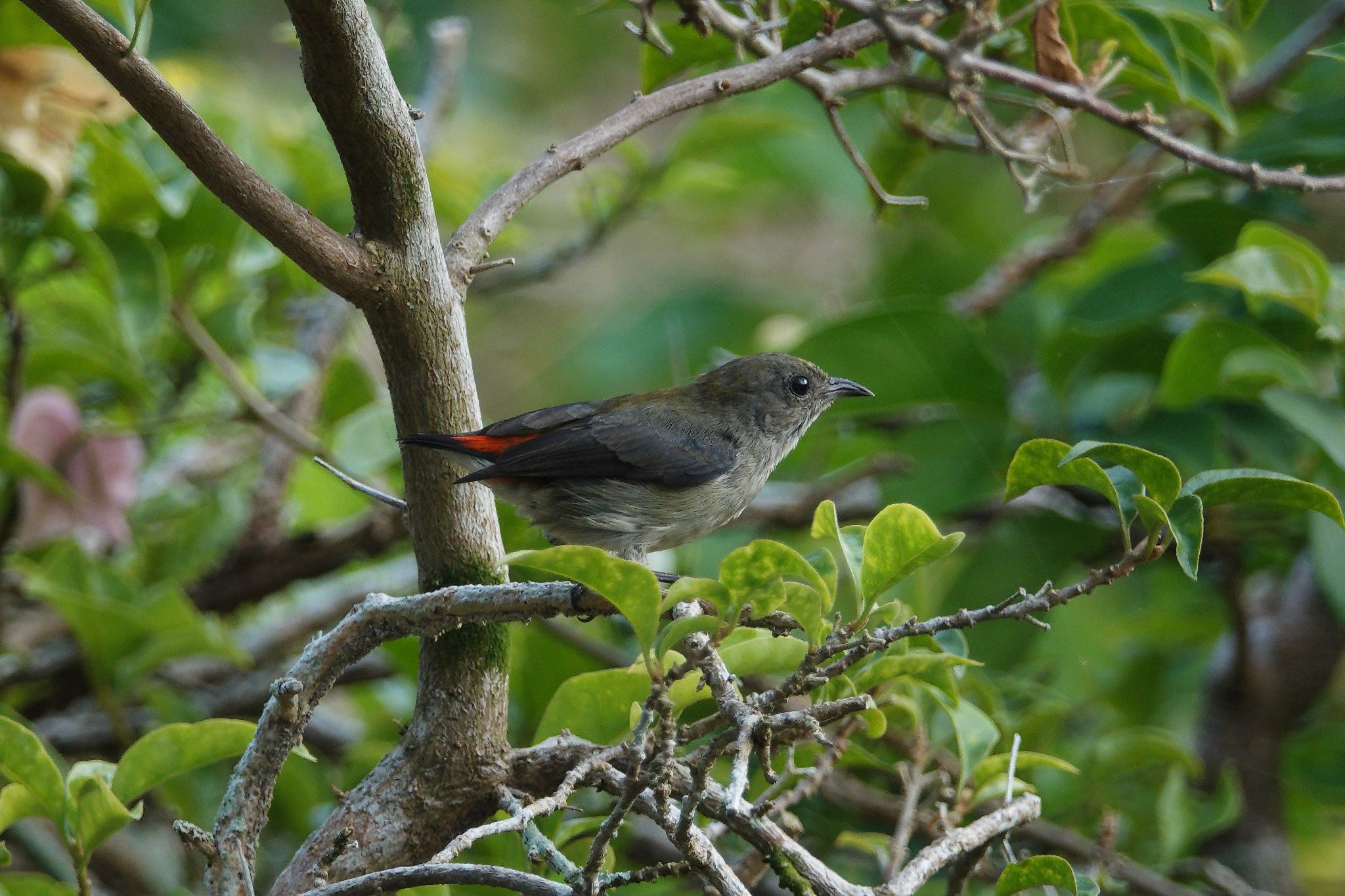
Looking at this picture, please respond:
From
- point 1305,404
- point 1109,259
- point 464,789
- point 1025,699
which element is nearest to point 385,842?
point 464,789

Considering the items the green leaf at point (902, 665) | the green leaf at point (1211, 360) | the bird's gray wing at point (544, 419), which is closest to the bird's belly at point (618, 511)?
the bird's gray wing at point (544, 419)

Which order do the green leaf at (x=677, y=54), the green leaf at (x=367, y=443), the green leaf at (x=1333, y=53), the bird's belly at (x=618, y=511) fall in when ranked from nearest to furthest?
the green leaf at (x=1333, y=53) < the green leaf at (x=677, y=54) < the bird's belly at (x=618, y=511) < the green leaf at (x=367, y=443)

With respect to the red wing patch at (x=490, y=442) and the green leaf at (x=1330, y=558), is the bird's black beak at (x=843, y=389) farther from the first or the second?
the green leaf at (x=1330, y=558)

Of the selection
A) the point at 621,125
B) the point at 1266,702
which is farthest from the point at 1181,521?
the point at 1266,702

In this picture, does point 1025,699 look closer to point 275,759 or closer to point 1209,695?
point 1209,695

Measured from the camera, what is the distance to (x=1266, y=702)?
162 inches

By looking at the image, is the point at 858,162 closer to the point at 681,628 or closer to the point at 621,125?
the point at 621,125

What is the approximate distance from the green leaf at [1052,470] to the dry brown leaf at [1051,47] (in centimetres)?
119

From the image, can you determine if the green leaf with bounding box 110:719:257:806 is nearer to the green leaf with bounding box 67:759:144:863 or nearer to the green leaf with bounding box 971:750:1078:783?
the green leaf with bounding box 67:759:144:863

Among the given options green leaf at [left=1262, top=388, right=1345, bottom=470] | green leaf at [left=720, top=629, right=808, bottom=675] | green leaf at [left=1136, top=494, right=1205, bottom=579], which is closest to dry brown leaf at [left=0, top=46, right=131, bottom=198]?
green leaf at [left=720, top=629, right=808, bottom=675]

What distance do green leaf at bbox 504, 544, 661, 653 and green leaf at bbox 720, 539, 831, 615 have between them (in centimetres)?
11

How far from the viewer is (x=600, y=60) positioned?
9.46 metres

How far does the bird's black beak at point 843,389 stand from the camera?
3.72 m

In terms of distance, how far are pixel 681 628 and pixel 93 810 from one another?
1.10m
